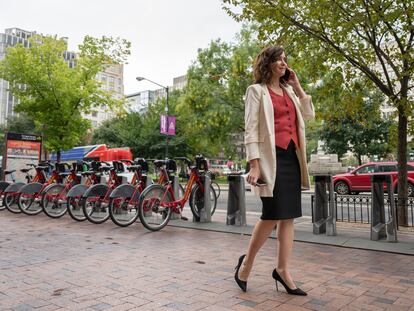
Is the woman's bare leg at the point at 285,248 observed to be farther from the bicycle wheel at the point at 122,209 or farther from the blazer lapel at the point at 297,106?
the bicycle wheel at the point at 122,209

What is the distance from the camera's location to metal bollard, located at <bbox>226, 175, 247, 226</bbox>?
733 cm

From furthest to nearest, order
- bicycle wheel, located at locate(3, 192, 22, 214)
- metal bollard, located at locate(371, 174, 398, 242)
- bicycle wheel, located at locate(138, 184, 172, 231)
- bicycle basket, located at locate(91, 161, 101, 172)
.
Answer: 1. bicycle wheel, located at locate(3, 192, 22, 214)
2. bicycle basket, located at locate(91, 161, 101, 172)
3. bicycle wheel, located at locate(138, 184, 172, 231)
4. metal bollard, located at locate(371, 174, 398, 242)

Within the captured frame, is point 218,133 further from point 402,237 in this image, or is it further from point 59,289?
point 59,289

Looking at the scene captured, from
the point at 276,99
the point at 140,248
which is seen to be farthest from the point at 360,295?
the point at 140,248

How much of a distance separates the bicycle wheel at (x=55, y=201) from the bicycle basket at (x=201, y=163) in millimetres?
3484

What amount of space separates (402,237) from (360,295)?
3.53 metres

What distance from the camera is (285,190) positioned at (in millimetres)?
3154

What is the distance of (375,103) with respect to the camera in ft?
29.1

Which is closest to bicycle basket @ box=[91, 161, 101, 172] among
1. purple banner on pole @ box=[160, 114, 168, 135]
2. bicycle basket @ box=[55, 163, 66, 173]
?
bicycle basket @ box=[55, 163, 66, 173]

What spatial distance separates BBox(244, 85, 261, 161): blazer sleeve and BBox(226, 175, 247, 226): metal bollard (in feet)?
14.1

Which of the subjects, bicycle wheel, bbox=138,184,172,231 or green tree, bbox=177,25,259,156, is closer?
bicycle wheel, bbox=138,184,172,231

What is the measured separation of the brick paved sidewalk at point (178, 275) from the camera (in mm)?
2987

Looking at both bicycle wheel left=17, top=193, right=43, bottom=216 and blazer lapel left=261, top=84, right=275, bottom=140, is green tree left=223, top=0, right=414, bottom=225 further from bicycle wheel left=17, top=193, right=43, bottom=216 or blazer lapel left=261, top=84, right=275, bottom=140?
bicycle wheel left=17, top=193, right=43, bottom=216

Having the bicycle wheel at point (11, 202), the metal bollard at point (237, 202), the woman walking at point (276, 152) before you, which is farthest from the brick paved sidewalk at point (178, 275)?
the bicycle wheel at point (11, 202)
